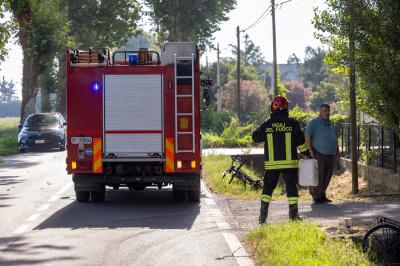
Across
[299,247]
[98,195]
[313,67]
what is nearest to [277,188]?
[98,195]

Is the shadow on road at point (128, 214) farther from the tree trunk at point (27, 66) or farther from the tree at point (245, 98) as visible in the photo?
the tree at point (245, 98)

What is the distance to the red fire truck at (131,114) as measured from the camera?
13602 mm

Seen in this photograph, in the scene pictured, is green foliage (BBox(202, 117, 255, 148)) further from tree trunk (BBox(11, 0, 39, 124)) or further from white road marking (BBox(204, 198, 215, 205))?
white road marking (BBox(204, 198, 215, 205))

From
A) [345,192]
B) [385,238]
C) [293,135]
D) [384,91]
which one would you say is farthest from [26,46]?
[385,238]

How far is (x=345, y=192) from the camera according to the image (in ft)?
60.6

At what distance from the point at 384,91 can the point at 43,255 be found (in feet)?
27.3

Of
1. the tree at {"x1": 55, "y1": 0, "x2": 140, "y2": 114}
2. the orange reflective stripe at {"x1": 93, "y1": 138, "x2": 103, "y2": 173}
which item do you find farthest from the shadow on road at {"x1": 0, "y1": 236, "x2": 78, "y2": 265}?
the tree at {"x1": 55, "y1": 0, "x2": 140, "y2": 114}

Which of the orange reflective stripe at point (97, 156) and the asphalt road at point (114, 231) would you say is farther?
the orange reflective stripe at point (97, 156)

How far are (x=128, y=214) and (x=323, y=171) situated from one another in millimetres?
3848

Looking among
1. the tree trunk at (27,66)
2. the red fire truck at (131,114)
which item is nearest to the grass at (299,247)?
the red fire truck at (131,114)

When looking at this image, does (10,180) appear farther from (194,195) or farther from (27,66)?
(27,66)

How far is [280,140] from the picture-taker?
10.8 metres

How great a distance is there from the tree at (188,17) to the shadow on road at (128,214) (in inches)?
1748

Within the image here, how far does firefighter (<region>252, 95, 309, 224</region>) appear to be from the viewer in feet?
35.2
